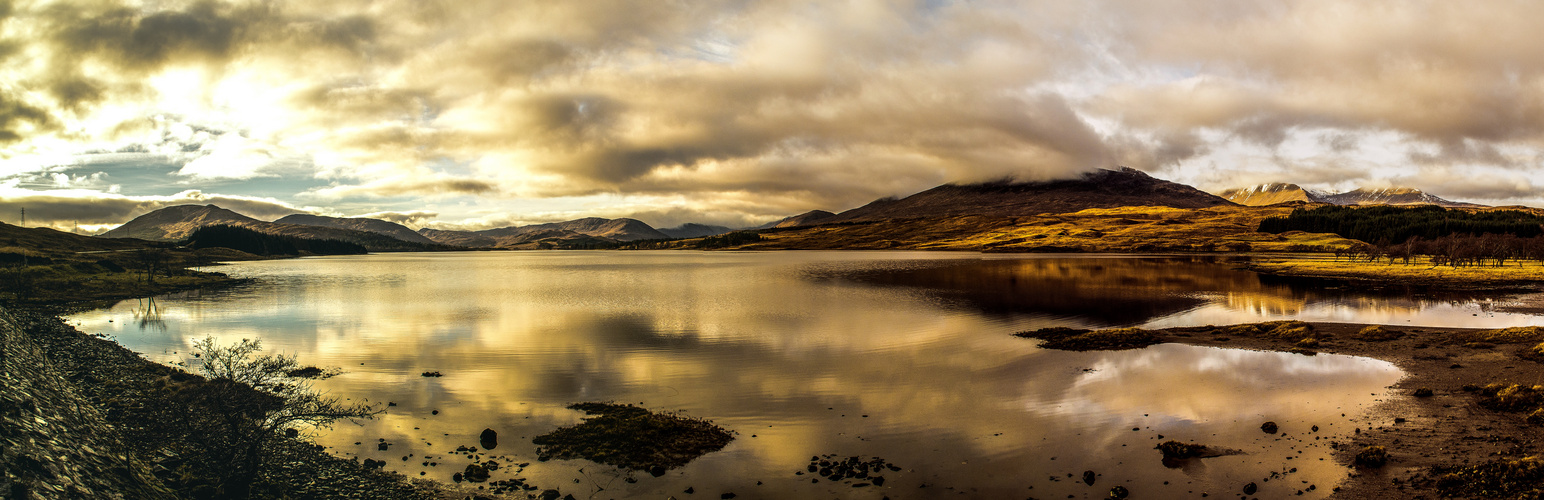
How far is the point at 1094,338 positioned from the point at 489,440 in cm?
3024

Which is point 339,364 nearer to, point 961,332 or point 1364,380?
point 961,332

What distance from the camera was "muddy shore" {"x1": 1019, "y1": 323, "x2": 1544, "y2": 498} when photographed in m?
14.0

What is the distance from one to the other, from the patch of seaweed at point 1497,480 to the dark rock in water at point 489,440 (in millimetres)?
22116

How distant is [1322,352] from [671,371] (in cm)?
3081

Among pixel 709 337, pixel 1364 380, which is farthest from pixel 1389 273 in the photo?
pixel 709 337

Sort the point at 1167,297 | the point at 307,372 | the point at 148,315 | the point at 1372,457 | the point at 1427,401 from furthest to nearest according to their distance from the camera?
the point at 1167,297 → the point at 148,315 → the point at 307,372 → the point at 1427,401 → the point at 1372,457

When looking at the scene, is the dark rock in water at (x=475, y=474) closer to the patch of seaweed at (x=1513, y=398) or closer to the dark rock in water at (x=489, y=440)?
the dark rock in water at (x=489, y=440)

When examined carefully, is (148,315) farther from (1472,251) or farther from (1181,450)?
(1472,251)

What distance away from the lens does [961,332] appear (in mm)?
36594

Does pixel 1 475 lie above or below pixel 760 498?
above

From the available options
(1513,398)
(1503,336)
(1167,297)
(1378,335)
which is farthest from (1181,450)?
(1167,297)

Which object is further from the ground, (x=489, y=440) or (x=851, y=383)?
(x=489, y=440)

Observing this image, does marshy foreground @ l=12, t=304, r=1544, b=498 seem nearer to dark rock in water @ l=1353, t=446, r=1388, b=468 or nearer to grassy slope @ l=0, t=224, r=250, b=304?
dark rock in water @ l=1353, t=446, r=1388, b=468

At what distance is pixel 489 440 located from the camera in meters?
16.8
